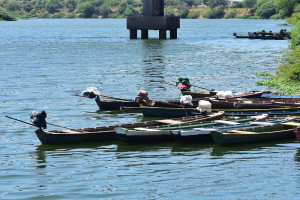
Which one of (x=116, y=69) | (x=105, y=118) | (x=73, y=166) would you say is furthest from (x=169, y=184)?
(x=116, y=69)

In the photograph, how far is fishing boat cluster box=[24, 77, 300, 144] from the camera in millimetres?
27109

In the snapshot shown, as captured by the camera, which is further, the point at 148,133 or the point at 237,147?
the point at 148,133

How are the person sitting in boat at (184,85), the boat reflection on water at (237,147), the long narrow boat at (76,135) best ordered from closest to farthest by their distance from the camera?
the boat reflection on water at (237,147) → the long narrow boat at (76,135) → the person sitting in boat at (184,85)

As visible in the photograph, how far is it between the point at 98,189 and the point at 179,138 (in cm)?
670

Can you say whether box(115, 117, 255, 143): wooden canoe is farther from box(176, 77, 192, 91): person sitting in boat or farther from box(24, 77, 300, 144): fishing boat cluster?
box(176, 77, 192, 91): person sitting in boat

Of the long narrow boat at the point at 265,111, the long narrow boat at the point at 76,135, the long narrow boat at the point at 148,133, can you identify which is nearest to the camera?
the long narrow boat at the point at 148,133

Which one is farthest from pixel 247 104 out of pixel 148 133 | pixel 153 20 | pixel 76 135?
pixel 153 20

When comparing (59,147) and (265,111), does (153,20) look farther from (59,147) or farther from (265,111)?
(59,147)

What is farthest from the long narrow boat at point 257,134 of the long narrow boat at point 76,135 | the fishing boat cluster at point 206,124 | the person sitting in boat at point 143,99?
the person sitting in boat at point 143,99

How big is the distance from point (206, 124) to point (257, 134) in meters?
2.52

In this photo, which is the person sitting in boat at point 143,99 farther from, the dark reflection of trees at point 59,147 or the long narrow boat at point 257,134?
the long narrow boat at point 257,134

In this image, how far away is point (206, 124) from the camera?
94.3ft

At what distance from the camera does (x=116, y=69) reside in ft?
208

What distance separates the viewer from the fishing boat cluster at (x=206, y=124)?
27109mm
